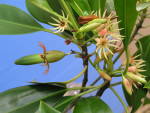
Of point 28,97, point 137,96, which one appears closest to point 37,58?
point 28,97

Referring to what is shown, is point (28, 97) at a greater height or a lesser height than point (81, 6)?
lesser

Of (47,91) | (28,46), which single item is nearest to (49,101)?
(47,91)

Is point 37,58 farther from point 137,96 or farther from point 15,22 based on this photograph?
point 137,96

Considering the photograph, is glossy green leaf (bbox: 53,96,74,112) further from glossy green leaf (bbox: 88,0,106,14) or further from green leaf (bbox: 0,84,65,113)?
glossy green leaf (bbox: 88,0,106,14)

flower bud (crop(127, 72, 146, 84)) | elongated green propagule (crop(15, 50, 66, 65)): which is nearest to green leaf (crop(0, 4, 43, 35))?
elongated green propagule (crop(15, 50, 66, 65))

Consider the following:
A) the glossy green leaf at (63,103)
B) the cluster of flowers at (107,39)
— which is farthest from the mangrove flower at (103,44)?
the glossy green leaf at (63,103)
